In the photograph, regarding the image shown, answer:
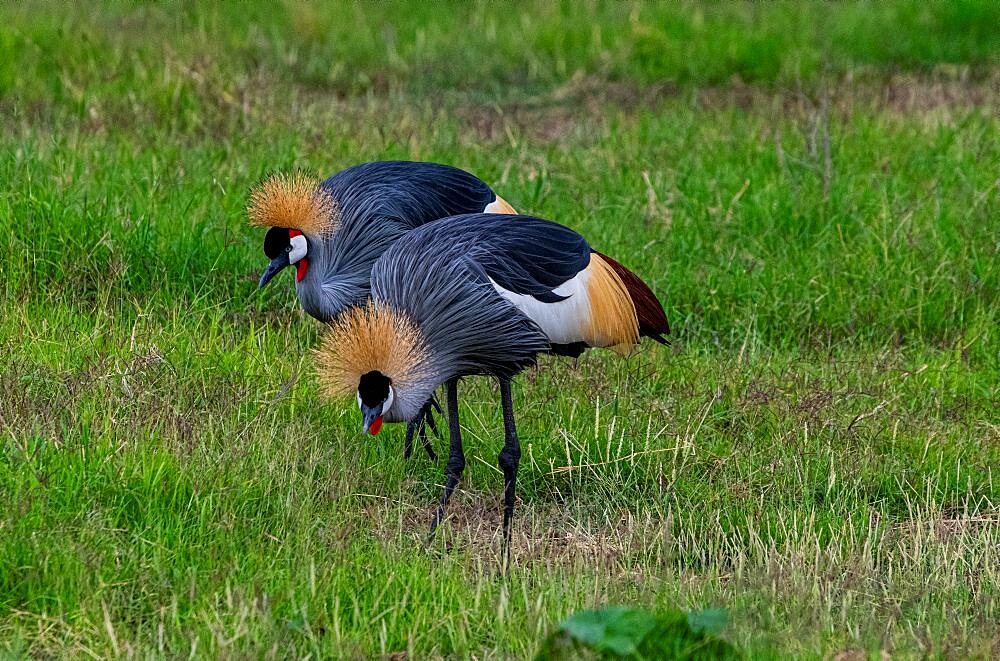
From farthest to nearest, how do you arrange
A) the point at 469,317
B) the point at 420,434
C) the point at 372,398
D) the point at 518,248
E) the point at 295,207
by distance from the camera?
the point at 295,207 → the point at 420,434 → the point at 518,248 → the point at 469,317 → the point at 372,398

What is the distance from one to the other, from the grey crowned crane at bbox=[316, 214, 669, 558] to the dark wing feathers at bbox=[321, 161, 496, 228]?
0.65 meters

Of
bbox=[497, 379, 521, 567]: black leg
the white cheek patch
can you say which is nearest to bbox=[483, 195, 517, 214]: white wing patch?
the white cheek patch

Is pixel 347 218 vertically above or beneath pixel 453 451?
above

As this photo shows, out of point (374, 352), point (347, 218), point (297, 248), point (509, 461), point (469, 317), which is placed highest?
point (347, 218)

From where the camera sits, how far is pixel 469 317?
4.04 metres

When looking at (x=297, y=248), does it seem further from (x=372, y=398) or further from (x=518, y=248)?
(x=372, y=398)

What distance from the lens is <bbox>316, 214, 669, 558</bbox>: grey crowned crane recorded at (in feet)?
12.7

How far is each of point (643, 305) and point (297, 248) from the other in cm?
118

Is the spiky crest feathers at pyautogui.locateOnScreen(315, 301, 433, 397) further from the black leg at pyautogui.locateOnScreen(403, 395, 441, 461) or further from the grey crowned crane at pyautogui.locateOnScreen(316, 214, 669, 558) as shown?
the black leg at pyautogui.locateOnScreen(403, 395, 441, 461)

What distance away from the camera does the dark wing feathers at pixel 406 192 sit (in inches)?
194

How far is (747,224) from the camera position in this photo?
6.15 metres

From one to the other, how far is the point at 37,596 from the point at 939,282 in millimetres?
3898

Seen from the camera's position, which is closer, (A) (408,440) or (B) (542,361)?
(A) (408,440)

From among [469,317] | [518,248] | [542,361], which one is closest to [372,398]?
[469,317]
